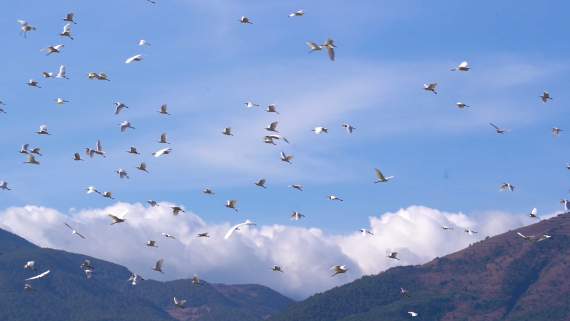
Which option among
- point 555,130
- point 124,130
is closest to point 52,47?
point 124,130

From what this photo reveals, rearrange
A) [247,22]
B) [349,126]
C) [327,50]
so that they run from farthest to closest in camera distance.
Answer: [349,126] < [247,22] < [327,50]

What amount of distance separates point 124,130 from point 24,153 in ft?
26.4

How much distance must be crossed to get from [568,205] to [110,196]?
31.3 meters

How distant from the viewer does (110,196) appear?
55.6 m

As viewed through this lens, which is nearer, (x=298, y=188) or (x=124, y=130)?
(x=124, y=130)

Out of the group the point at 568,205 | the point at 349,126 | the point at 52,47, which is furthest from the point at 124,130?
the point at 568,205

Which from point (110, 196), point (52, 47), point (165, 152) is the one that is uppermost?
point (52, 47)

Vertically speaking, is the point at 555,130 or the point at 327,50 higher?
the point at 327,50

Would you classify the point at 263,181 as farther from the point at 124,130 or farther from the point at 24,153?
the point at 24,153

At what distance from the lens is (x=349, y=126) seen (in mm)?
54781

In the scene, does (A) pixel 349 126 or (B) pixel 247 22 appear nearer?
(B) pixel 247 22

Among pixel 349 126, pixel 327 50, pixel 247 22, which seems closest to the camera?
pixel 327 50

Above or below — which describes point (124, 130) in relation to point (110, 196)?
above

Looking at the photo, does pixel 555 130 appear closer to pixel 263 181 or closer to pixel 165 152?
pixel 263 181
